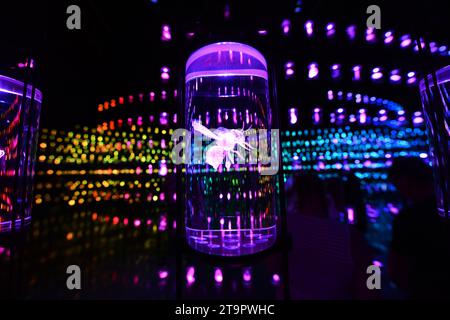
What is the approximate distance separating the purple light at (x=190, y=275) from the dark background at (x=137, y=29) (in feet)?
4.96

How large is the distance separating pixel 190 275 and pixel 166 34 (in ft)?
5.64

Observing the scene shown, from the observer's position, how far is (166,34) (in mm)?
1249

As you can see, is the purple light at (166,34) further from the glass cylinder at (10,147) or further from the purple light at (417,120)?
the purple light at (417,120)

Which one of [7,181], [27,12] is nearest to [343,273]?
[7,181]

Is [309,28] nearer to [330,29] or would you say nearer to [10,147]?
[330,29]

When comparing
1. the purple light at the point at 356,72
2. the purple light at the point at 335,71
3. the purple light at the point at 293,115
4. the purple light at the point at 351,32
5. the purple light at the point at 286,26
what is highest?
the purple light at the point at 351,32

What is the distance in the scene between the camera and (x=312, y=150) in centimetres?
203

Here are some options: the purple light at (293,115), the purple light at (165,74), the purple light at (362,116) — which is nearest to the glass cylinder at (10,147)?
the purple light at (165,74)

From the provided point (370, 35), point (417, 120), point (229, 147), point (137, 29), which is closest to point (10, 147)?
point (229, 147)

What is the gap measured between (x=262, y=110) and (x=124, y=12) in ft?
3.09

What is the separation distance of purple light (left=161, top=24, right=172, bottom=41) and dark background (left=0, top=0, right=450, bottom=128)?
30mm

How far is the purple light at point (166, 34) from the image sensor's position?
4.00ft
